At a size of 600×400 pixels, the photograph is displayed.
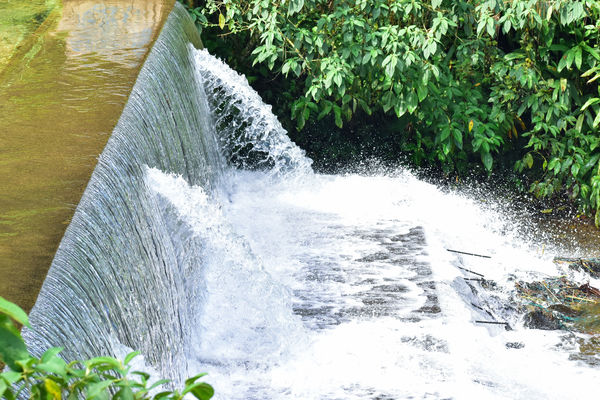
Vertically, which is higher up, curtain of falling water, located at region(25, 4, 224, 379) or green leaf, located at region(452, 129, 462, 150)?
curtain of falling water, located at region(25, 4, 224, 379)

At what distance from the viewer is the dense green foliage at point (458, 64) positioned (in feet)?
18.0

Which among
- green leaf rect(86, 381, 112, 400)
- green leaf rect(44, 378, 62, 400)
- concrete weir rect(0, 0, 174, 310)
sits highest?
green leaf rect(86, 381, 112, 400)

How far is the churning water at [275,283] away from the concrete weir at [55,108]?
0.25ft

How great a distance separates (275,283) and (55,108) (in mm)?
1352

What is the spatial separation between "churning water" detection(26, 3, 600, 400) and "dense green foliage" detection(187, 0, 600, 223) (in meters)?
0.66

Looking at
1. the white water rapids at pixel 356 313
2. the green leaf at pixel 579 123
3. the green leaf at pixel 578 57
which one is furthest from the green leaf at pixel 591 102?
the white water rapids at pixel 356 313

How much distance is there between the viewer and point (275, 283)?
388cm

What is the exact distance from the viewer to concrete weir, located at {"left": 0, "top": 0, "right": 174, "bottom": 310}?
7.25 feet

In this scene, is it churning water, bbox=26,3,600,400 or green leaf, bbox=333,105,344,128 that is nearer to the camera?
churning water, bbox=26,3,600,400

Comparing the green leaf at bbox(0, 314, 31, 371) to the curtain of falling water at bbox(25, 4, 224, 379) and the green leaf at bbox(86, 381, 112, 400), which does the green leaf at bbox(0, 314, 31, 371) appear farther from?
the curtain of falling water at bbox(25, 4, 224, 379)

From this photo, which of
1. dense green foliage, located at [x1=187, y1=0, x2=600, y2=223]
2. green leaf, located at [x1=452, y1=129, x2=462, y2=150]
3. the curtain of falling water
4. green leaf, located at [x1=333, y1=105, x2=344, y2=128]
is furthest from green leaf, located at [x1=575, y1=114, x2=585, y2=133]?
the curtain of falling water

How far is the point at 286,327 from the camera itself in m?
3.60

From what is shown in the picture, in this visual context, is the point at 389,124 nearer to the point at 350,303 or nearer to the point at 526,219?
the point at 526,219

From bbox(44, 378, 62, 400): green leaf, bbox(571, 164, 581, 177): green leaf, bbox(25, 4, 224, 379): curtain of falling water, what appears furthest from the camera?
bbox(571, 164, 581, 177): green leaf
